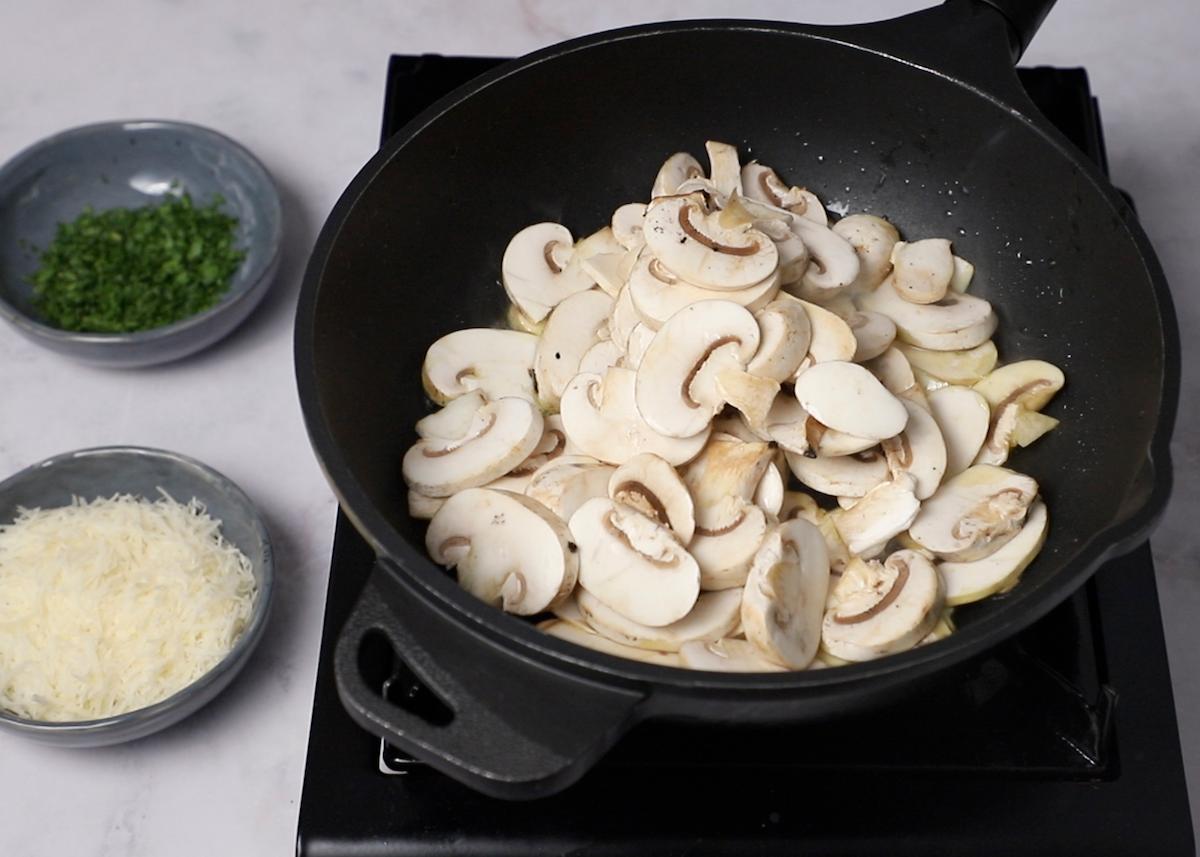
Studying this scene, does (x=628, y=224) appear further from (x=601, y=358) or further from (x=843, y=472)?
(x=843, y=472)

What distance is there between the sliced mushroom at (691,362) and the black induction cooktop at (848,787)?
248mm

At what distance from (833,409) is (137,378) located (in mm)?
835

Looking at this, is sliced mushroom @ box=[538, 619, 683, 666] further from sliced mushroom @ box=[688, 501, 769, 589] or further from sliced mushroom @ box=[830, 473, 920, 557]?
sliced mushroom @ box=[830, 473, 920, 557]

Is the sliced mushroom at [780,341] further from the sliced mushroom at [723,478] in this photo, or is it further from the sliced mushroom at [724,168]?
the sliced mushroom at [724,168]

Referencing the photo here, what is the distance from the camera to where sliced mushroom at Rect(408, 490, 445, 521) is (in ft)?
3.65

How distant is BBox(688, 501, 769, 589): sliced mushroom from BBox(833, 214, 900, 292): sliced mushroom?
30cm

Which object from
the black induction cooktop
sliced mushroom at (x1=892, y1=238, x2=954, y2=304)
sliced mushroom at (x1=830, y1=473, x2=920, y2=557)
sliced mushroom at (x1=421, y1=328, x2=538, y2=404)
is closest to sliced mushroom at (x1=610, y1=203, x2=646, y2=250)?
sliced mushroom at (x1=421, y1=328, x2=538, y2=404)

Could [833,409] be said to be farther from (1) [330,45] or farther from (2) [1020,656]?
(1) [330,45]

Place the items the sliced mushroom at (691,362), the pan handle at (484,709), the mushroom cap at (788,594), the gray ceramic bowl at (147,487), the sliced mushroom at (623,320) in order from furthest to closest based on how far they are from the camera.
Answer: the gray ceramic bowl at (147,487), the sliced mushroom at (623,320), the sliced mushroom at (691,362), the mushroom cap at (788,594), the pan handle at (484,709)

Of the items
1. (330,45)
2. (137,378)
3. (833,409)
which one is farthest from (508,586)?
(330,45)

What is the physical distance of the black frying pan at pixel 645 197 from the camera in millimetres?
843

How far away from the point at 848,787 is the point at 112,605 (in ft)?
2.22

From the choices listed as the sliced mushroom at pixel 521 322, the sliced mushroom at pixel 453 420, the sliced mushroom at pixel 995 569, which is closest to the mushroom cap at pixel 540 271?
the sliced mushroom at pixel 521 322

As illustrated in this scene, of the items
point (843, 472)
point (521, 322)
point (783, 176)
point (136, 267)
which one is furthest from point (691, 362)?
point (136, 267)
